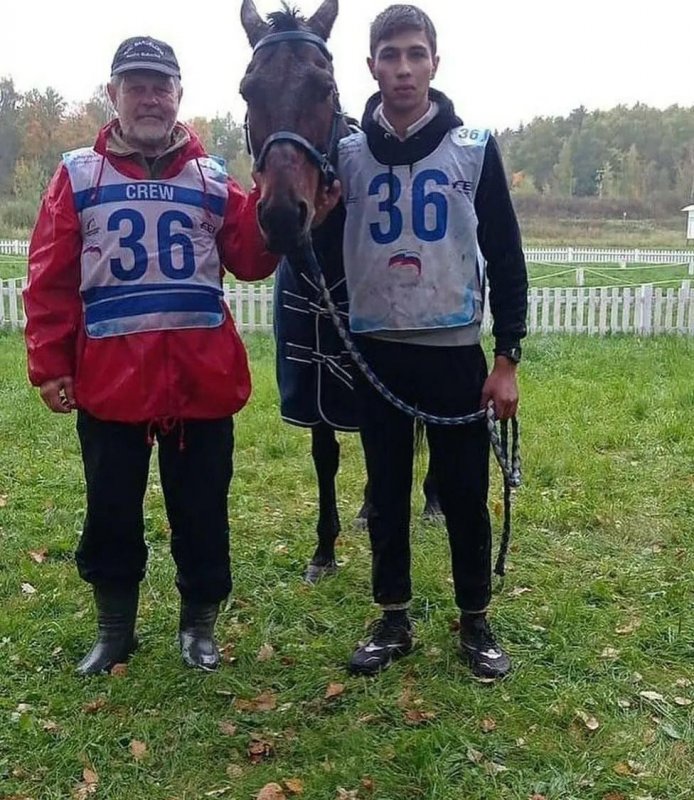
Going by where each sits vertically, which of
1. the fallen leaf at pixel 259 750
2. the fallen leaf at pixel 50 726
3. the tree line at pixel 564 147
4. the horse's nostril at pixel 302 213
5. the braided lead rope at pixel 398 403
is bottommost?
the fallen leaf at pixel 259 750

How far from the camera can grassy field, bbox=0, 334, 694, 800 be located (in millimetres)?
2523

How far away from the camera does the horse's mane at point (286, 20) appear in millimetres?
2744

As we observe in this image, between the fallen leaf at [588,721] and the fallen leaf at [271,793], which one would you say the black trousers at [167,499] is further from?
the fallen leaf at [588,721]

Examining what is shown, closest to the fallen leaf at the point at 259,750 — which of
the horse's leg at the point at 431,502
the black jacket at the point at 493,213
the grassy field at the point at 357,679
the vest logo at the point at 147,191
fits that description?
the grassy field at the point at 357,679

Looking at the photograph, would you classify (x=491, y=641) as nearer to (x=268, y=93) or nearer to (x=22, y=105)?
(x=268, y=93)

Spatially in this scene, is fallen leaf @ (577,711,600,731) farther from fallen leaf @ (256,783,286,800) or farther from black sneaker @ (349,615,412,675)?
fallen leaf @ (256,783,286,800)

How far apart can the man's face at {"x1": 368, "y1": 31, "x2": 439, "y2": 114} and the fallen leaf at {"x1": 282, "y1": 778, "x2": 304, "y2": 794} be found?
2032 millimetres

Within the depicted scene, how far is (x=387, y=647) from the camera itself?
3.13 metres

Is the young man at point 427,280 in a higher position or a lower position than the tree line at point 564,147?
lower

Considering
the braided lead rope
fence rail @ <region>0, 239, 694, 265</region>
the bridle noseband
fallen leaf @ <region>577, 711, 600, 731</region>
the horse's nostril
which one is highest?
the bridle noseband

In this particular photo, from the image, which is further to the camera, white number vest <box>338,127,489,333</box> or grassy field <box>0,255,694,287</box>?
grassy field <box>0,255,694,287</box>

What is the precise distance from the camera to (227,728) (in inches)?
109

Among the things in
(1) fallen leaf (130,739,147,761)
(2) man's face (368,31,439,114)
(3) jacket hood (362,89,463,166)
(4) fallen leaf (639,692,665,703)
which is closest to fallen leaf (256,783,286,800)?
(1) fallen leaf (130,739,147,761)

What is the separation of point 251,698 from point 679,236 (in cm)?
3974
